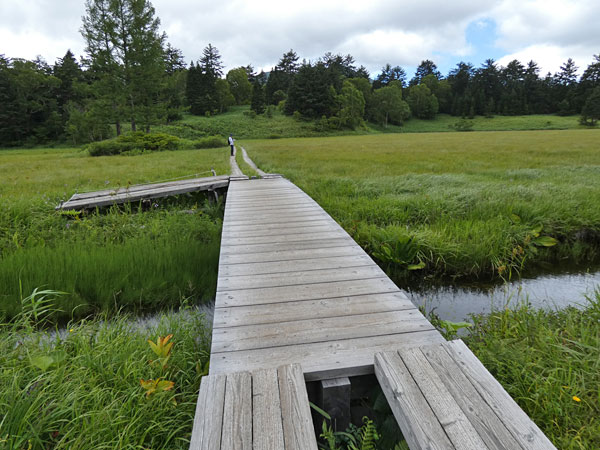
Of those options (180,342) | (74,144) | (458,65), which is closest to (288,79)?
(74,144)

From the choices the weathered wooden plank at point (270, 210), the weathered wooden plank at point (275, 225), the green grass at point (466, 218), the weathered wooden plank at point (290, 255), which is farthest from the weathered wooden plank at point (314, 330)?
the weathered wooden plank at point (270, 210)

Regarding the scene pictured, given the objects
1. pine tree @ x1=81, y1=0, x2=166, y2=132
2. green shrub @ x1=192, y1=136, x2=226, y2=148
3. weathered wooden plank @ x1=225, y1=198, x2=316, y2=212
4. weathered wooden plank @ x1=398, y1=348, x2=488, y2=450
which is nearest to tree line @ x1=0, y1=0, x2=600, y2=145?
pine tree @ x1=81, y1=0, x2=166, y2=132

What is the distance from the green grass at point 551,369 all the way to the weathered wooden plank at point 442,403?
71cm

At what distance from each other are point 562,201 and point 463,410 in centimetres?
688

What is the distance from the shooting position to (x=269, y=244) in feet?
12.8

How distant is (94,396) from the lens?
1.84m

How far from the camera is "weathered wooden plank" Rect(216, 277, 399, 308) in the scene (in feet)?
8.45

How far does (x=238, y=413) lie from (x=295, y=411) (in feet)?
0.84

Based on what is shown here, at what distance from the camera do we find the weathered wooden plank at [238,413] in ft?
4.36

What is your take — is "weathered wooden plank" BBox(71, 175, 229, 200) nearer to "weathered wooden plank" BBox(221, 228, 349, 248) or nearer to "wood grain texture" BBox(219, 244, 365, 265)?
"weathered wooden plank" BBox(221, 228, 349, 248)


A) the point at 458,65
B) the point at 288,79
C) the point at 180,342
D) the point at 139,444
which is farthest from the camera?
the point at 458,65

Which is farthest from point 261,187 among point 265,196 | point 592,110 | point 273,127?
point 592,110

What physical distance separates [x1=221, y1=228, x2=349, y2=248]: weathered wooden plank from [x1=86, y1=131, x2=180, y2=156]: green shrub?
74.4 ft

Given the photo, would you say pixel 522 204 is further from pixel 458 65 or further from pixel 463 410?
pixel 458 65
